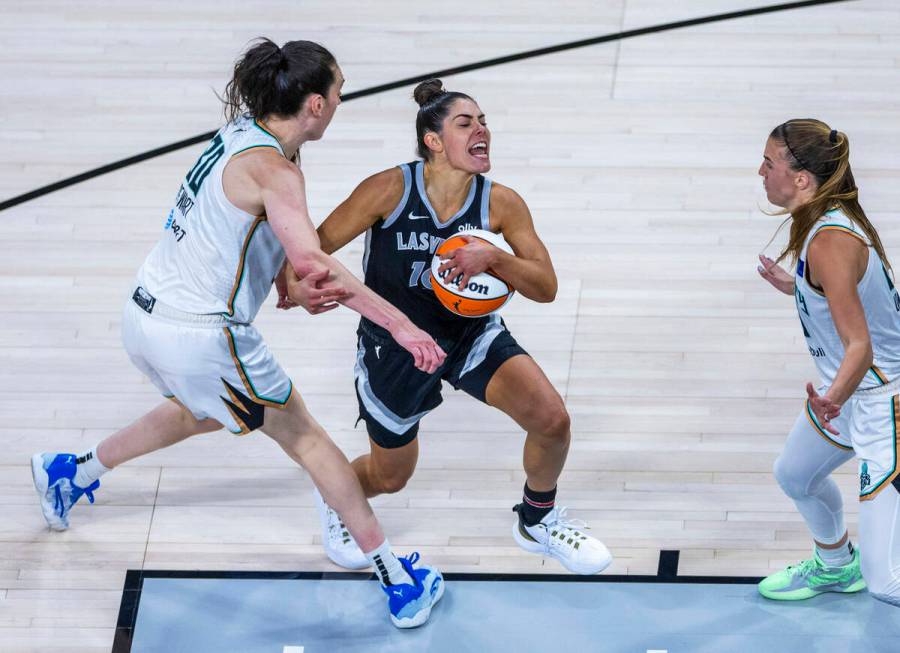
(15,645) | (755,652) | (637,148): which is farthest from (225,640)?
(637,148)

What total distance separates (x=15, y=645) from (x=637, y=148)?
4247 mm

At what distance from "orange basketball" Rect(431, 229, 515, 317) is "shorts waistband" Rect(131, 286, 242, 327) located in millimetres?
671

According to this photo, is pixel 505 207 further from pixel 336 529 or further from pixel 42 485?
pixel 42 485

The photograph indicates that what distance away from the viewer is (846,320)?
355 cm

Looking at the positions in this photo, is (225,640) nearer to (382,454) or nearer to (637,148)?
(382,454)

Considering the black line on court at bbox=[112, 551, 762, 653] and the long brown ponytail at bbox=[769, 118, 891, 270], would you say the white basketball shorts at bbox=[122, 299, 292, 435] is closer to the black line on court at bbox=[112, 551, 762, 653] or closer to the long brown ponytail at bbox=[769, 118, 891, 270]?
the black line on court at bbox=[112, 551, 762, 653]

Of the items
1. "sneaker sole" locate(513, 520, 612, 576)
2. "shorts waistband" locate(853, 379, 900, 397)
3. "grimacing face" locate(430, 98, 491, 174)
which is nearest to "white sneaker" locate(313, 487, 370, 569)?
"sneaker sole" locate(513, 520, 612, 576)

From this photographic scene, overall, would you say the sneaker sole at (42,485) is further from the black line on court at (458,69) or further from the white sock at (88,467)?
the black line on court at (458,69)

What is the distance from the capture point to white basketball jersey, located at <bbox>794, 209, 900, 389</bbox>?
145 inches

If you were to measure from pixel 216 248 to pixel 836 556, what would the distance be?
2.34m

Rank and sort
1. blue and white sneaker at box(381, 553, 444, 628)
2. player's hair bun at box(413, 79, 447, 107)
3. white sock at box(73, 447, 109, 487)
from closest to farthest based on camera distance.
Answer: player's hair bun at box(413, 79, 447, 107) < blue and white sneaker at box(381, 553, 444, 628) < white sock at box(73, 447, 109, 487)

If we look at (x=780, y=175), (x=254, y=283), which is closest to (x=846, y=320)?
(x=780, y=175)

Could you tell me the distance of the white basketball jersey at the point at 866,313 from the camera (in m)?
3.67

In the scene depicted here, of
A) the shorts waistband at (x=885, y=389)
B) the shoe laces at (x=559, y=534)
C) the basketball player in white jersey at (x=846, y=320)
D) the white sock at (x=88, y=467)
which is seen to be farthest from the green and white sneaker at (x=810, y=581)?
the white sock at (x=88, y=467)
